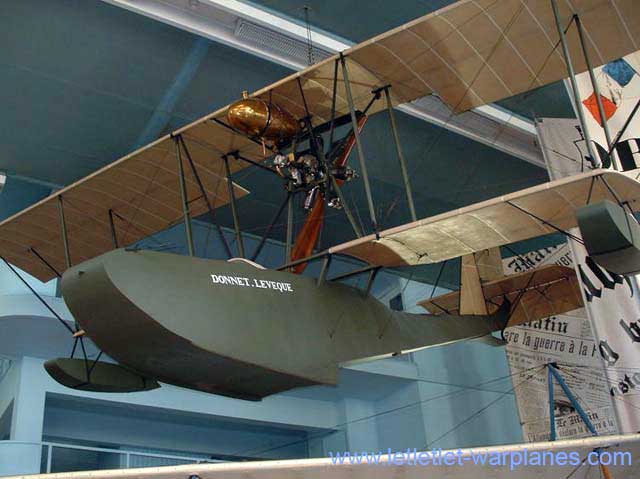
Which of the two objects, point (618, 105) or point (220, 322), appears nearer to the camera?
point (220, 322)

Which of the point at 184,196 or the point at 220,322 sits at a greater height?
the point at 184,196

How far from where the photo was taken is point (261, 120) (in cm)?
587

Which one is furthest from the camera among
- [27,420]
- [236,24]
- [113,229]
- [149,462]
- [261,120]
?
[149,462]

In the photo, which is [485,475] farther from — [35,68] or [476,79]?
[35,68]

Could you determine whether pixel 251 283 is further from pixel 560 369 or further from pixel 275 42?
pixel 560 369

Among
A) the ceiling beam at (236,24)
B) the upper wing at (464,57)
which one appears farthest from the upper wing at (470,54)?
the ceiling beam at (236,24)

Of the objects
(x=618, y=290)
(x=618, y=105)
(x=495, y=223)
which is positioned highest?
(x=618, y=105)

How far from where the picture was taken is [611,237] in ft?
14.4

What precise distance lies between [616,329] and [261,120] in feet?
12.7

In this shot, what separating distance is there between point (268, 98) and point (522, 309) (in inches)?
132

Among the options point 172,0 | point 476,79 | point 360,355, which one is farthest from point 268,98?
point 172,0

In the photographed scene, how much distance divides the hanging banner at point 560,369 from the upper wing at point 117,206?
4397 millimetres

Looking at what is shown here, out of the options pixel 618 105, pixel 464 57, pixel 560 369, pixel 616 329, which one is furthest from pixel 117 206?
pixel 560 369

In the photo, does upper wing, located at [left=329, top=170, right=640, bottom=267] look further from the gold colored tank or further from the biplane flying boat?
the gold colored tank
